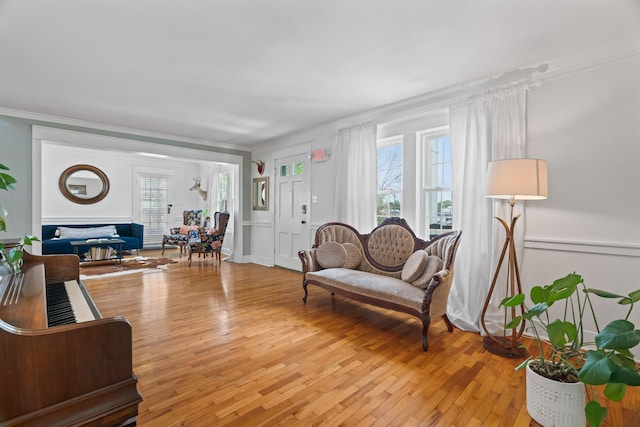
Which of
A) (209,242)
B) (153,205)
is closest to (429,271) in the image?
(209,242)

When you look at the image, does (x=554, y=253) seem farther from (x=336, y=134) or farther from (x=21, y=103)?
(x=21, y=103)

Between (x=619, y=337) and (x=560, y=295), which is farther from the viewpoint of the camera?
(x=560, y=295)

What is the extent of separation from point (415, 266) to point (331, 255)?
3.78 feet

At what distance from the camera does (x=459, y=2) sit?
2014mm

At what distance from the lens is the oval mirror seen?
23.6 feet

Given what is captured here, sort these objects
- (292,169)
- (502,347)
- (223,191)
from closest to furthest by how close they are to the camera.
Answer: (502,347) < (292,169) < (223,191)

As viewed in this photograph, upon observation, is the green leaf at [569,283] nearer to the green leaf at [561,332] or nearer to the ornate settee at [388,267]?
the green leaf at [561,332]

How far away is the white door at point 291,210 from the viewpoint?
217 inches

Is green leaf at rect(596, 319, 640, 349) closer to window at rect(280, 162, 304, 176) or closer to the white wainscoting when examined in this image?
the white wainscoting

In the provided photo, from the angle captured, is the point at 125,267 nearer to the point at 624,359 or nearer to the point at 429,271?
the point at 429,271

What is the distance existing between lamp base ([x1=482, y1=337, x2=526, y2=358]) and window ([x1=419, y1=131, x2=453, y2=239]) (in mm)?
1329

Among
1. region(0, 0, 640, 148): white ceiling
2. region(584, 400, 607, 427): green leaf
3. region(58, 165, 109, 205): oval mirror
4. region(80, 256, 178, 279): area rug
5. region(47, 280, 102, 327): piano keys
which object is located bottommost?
region(80, 256, 178, 279): area rug

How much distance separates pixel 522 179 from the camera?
235 cm

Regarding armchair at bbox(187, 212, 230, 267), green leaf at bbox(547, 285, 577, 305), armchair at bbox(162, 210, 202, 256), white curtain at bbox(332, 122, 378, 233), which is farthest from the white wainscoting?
armchair at bbox(162, 210, 202, 256)
